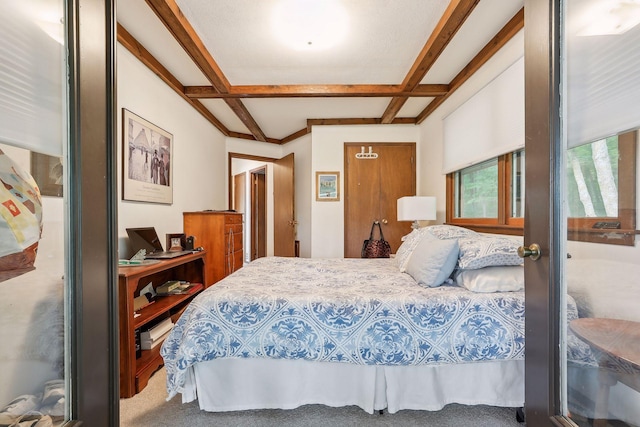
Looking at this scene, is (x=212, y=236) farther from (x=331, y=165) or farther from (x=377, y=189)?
(x=377, y=189)

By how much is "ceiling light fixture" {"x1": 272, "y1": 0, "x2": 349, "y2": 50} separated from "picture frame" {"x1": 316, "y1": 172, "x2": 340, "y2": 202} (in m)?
1.99

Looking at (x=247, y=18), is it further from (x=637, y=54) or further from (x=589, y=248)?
(x=589, y=248)

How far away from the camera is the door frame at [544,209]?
816 mm

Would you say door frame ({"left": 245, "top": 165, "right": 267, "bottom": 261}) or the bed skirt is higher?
door frame ({"left": 245, "top": 165, "right": 267, "bottom": 261})

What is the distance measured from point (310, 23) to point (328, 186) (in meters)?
2.34

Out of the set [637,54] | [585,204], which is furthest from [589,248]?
[637,54]

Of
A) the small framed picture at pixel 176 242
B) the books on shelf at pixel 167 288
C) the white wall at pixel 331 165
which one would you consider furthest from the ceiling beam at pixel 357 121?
the books on shelf at pixel 167 288

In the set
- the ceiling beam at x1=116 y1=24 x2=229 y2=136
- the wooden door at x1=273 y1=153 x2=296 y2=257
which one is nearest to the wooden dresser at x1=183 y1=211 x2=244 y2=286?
the ceiling beam at x1=116 y1=24 x2=229 y2=136

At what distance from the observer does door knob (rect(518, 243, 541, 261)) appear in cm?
87

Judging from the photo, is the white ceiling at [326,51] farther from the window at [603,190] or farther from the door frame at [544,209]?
the window at [603,190]

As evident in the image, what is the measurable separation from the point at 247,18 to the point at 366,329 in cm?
217

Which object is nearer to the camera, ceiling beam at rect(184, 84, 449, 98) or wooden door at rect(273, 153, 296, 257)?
ceiling beam at rect(184, 84, 449, 98)

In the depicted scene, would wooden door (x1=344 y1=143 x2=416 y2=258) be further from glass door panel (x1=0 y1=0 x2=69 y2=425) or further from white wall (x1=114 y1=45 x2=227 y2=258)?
glass door panel (x1=0 y1=0 x2=69 y2=425)

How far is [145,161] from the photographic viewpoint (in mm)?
2373
